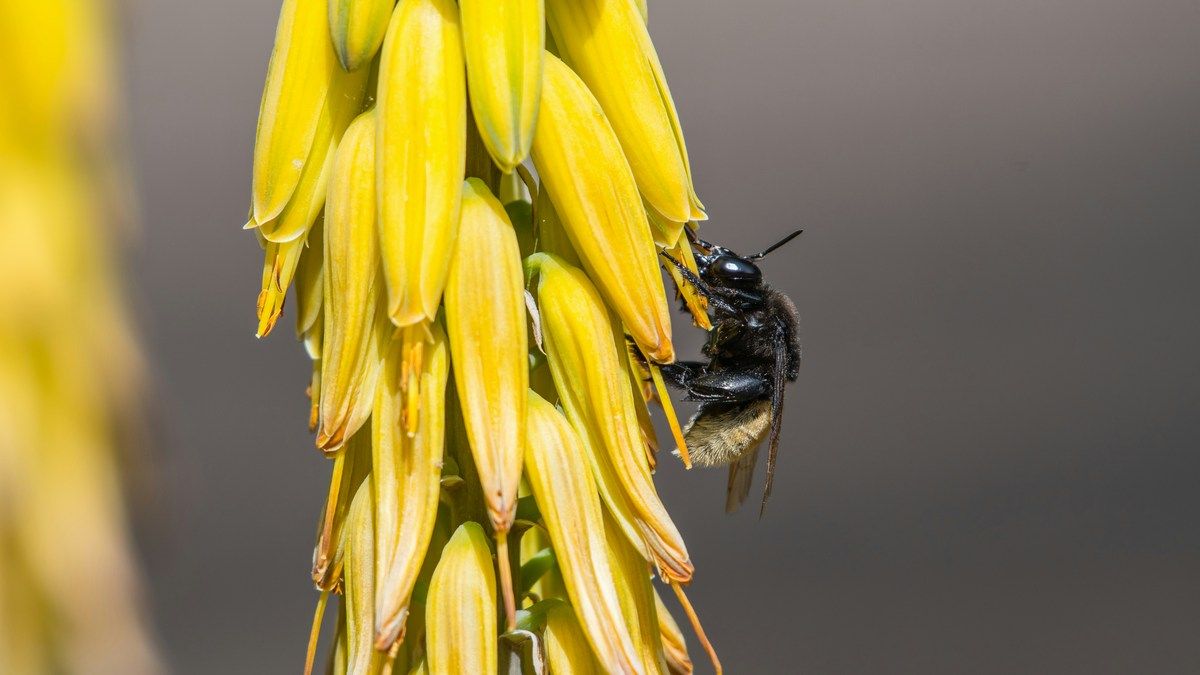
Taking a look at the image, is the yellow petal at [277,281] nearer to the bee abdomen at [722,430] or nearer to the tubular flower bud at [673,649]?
the tubular flower bud at [673,649]

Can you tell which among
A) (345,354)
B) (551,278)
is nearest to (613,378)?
(551,278)

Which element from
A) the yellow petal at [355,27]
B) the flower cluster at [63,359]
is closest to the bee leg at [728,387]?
the yellow petal at [355,27]

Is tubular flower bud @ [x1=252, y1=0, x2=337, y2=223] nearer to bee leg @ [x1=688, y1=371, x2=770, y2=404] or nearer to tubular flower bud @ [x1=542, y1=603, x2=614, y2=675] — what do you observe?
tubular flower bud @ [x1=542, y1=603, x2=614, y2=675]

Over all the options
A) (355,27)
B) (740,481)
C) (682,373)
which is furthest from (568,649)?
(740,481)

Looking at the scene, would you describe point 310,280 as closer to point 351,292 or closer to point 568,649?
point 351,292

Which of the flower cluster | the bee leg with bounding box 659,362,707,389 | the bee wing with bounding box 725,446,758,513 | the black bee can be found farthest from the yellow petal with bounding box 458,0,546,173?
the bee wing with bounding box 725,446,758,513

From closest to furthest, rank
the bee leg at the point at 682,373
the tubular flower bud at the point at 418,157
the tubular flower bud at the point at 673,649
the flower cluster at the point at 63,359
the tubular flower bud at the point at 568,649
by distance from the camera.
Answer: the flower cluster at the point at 63,359 < the tubular flower bud at the point at 418,157 < the tubular flower bud at the point at 568,649 < the tubular flower bud at the point at 673,649 < the bee leg at the point at 682,373
